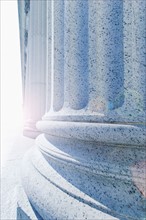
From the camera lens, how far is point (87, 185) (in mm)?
3559

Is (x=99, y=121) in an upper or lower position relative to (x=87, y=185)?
upper

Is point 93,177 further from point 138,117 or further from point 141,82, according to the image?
point 141,82

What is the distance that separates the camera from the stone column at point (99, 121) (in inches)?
126

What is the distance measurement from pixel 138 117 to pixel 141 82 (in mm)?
570

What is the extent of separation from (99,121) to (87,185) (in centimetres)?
106

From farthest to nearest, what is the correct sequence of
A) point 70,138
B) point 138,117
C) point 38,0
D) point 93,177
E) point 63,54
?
1. point 38,0
2. point 63,54
3. point 70,138
4. point 93,177
5. point 138,117

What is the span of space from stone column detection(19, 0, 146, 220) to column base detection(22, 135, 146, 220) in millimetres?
13

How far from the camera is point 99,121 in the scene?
3594 millimetres

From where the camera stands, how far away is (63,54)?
15.6 ft

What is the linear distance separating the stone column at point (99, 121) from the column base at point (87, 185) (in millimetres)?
13

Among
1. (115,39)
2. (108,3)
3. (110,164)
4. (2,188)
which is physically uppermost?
(108,3)

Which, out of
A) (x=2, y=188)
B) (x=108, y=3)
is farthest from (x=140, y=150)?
(x=2, y=188)

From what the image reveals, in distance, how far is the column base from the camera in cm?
312

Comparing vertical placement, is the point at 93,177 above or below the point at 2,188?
above
